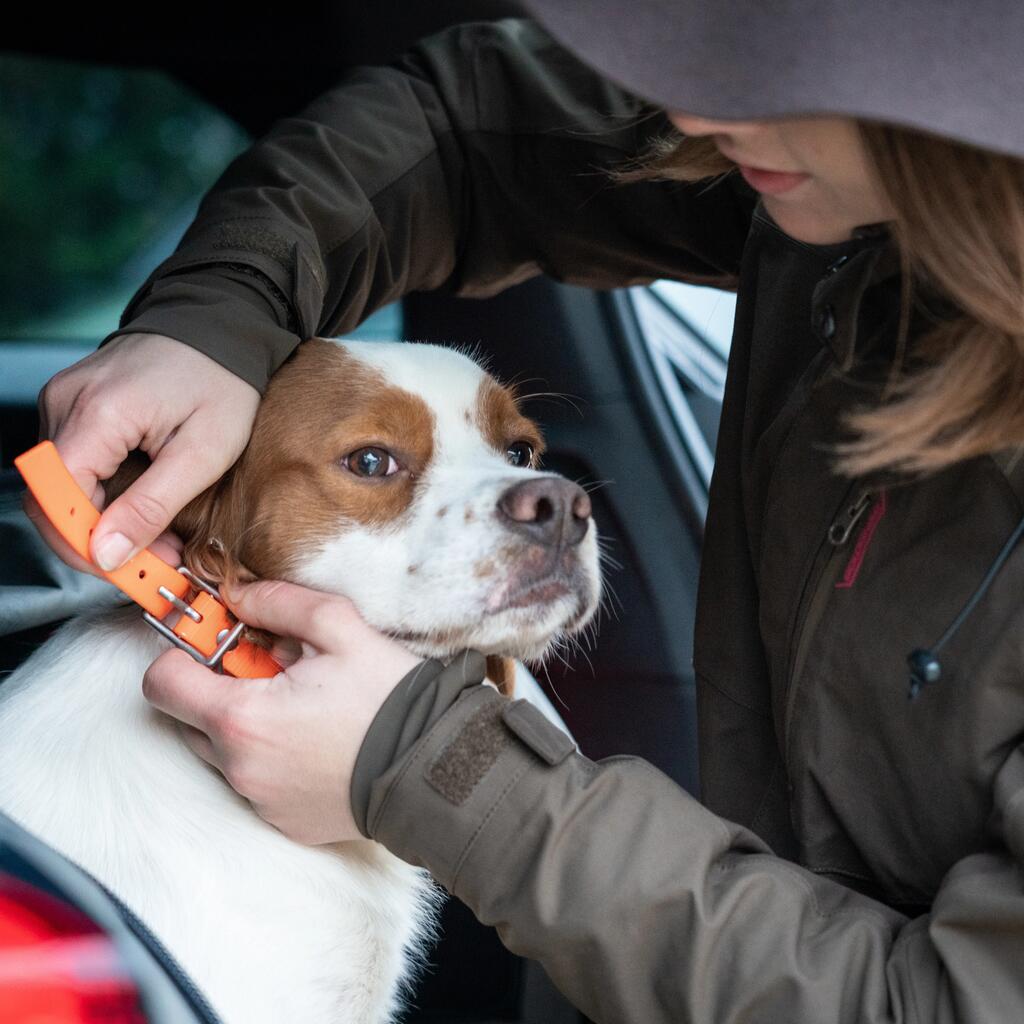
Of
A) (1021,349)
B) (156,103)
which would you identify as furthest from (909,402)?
(156,103)

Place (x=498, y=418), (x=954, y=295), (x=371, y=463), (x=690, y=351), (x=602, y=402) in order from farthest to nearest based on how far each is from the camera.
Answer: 1. (x=690, y=351)
2. (x=602, y=402)
3. (x=498, y=418)
4. (x=371, y=463)
5. (x=954, y=295)

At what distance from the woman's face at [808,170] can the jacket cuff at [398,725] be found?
0.53 metres

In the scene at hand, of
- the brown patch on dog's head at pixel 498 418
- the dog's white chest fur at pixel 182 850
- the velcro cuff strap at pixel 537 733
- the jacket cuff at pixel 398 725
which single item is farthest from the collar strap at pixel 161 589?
the brown patch on dog's head at pixel 498 418

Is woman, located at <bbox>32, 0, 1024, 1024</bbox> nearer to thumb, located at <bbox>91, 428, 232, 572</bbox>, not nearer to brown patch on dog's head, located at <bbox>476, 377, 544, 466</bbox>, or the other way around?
thumb, located at <bbox>91, 428, 232, 572</bbox>

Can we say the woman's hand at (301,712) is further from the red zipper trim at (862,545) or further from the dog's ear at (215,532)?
the red zipper trim at (862,545)

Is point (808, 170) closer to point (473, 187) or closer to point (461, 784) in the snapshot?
point (461, 784)

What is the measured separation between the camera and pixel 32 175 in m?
3.59

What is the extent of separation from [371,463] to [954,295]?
31.3 inches

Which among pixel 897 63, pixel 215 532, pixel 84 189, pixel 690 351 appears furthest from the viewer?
pixel 84 189

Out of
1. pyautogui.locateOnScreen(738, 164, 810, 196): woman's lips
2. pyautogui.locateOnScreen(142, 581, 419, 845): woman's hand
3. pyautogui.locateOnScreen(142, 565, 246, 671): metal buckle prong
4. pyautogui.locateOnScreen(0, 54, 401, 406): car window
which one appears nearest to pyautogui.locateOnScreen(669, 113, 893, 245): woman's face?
pyautogui.locateOnScreen(738, 164, 810, 196): woman's lips

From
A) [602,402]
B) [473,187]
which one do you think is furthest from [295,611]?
[602,402]

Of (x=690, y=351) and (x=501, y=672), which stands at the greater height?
(x=690, y=351)

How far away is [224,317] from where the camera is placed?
1417mm

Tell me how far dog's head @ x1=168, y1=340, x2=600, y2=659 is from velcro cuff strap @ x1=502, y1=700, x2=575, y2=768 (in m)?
0.29
